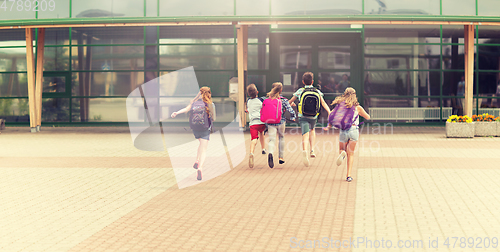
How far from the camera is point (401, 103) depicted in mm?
20312

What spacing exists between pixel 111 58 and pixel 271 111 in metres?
12.2

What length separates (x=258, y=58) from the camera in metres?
19.9

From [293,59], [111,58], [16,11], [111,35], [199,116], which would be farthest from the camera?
[111,58]

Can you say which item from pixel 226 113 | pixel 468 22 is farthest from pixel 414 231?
pixel 226 113

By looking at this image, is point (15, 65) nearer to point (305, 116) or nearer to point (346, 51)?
point (346, 51)

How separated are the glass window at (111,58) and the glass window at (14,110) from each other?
2.49 m

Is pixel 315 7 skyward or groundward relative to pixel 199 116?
skyward

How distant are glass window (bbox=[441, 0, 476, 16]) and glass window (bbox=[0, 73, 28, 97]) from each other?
16069 millimetres

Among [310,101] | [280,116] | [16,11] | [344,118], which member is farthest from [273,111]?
[16,11]

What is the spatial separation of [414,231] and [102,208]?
3817 mm

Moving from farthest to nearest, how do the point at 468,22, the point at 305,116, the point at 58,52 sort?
the point at 58,52, the point at 468,22, the point at 305,116

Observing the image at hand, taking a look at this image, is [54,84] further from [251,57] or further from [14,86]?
[251,57]

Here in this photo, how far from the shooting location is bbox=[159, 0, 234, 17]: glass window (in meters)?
19.2

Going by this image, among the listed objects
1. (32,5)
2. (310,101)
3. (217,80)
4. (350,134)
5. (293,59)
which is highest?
(32,5)
